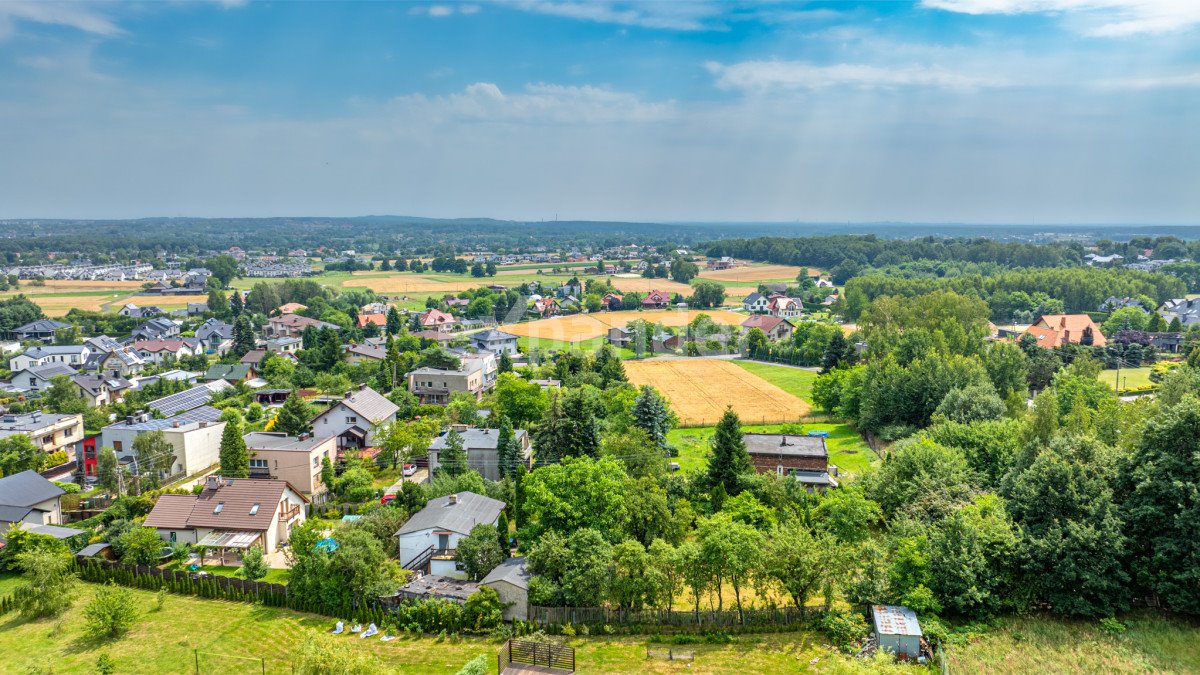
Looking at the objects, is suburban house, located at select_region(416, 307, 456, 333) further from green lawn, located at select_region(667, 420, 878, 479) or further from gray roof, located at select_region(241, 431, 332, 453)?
green lawn, located at select_region(667, 420, 878, 479)

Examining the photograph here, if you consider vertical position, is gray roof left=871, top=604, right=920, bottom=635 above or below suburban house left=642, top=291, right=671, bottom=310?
below

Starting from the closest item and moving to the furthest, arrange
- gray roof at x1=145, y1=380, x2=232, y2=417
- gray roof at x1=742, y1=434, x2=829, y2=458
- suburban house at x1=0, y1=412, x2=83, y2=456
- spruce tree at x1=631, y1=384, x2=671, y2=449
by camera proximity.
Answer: gray roof at x1=742, y1=434, x2=829, y2=458 < spruce tree at x1=631, y1=384, x2=671, y2=449 < suburban house at x1=0, y1=412, x2=83, y2=456 < gray roof at x1=145, y1=380, x2=232, y2=417

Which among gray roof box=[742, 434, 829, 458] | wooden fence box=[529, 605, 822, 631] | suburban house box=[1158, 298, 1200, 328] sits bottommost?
Result: wooden fence box=[529, 605, 822, 631]

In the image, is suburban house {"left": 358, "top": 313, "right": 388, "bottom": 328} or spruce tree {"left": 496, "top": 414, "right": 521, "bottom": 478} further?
suburban house {"left": 358, "top": 313, "right": 388, "bottom": 328}

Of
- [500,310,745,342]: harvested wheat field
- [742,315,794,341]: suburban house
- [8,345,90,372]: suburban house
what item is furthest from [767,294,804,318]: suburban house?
[8,345,90,372]: suburban house

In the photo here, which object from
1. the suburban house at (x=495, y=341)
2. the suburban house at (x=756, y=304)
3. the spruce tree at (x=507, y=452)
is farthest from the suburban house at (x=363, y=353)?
the suburban house at (x=756, y=304)

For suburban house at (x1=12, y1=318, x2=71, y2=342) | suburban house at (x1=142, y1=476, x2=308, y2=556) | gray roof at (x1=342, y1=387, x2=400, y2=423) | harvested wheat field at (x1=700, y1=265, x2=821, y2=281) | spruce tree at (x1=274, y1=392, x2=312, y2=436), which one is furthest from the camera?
harvested wheat field at (x1=700, y1=265, x2=821, y2=281)

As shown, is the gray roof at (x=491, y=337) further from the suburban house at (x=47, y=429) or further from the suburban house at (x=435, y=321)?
the suburban house at (x=47, y=429)
